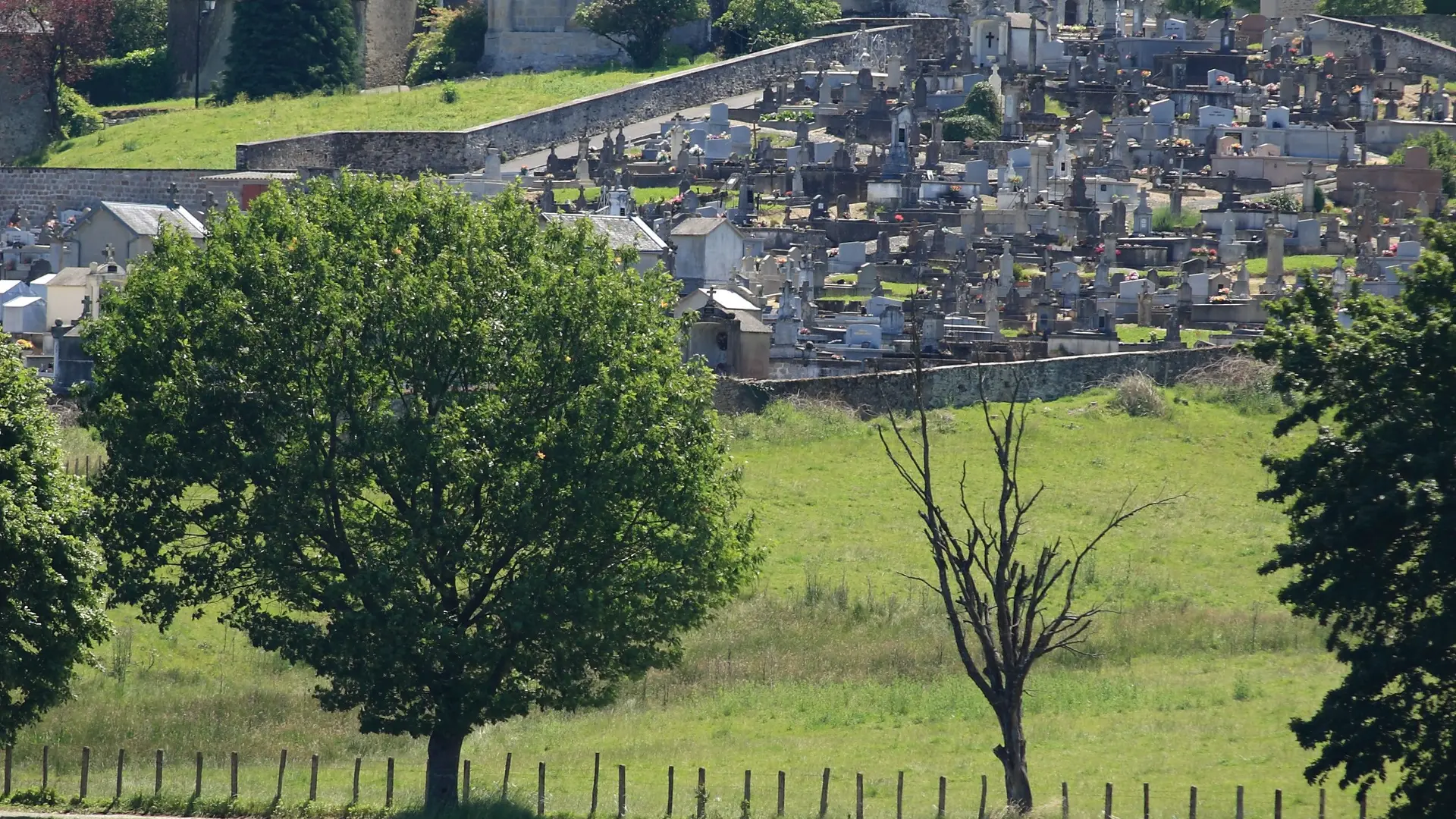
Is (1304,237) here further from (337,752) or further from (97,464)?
(337,752)

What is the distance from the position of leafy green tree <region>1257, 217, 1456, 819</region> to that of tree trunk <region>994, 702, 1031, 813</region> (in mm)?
2497

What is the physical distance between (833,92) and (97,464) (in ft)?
122

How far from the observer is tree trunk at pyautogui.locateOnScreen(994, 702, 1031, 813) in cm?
2081

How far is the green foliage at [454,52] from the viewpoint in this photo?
3115 inches

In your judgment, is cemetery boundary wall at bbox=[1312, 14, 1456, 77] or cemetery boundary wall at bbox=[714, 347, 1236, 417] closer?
cemetery boundary wall at bbox=[714, 347, 1236, 417]

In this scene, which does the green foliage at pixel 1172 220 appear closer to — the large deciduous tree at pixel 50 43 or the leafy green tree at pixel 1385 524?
the leafy green tree at pixel 1385 524

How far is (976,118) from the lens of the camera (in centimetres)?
6538

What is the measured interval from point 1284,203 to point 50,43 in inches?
1577

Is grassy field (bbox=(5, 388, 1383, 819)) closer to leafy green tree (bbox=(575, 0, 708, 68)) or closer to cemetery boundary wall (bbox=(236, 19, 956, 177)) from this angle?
cemetery boundary wall (bbox=(236, 19, 956, 177))

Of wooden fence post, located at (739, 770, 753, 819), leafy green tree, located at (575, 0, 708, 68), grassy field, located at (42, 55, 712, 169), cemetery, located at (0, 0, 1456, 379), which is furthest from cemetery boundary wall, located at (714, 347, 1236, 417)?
leafy green tree, located at (575, 0, 708, 68)

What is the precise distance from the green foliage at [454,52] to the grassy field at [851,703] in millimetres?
45982

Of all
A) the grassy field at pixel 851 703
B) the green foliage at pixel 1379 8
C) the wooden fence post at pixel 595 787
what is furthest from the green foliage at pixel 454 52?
the wooden fence post at pixel 595 787

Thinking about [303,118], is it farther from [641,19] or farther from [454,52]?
[641,19]

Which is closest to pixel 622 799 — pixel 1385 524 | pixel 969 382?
pixel 1385 524
